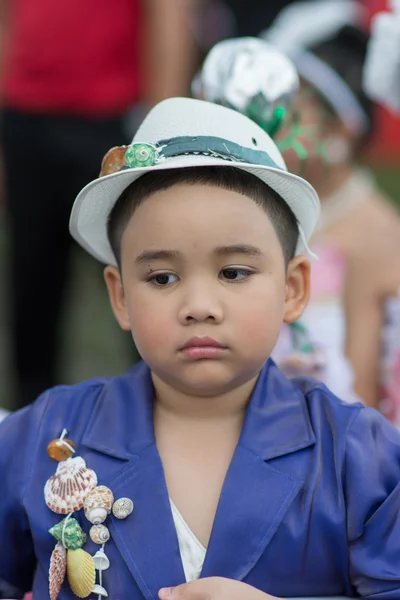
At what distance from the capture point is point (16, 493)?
1798 mm

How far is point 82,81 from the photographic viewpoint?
3.61 metres

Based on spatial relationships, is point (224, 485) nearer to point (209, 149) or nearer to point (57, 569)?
point (57, 569)

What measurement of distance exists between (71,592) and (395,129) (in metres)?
8.89

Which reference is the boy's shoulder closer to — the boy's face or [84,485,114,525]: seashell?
the boy's face


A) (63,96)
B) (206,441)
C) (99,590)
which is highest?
(63,96)

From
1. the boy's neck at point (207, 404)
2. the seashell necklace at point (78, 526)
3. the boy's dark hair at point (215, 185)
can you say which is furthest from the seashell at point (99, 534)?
the boy's dark hair at point (215, 185)

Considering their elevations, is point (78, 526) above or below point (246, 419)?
below

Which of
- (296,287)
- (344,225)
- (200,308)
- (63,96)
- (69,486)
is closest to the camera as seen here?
(200,308)

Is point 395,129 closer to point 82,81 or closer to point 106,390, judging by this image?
point 82,81

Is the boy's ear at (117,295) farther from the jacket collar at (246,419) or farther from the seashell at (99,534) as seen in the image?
the seashell at (99,534)

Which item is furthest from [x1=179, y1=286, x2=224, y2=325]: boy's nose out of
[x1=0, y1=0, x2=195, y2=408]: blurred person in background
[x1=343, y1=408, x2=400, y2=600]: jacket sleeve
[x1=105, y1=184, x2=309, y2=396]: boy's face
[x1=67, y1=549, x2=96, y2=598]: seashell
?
[x1=0, y1=0, x2=195, y2=408]: blurred person in background

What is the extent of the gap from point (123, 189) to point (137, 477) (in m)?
0.50

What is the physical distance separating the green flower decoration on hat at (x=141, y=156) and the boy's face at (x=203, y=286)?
6 cm

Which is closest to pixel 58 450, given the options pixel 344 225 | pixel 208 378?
pixel 208 378
